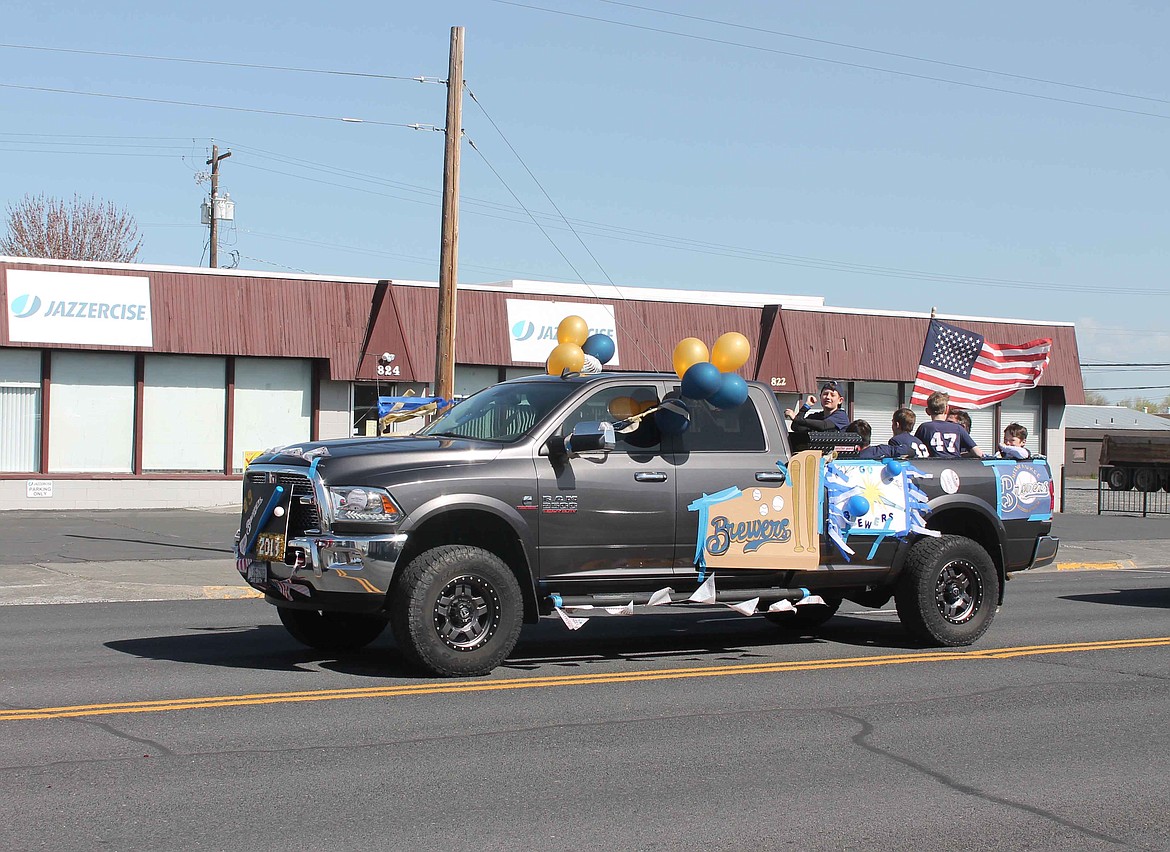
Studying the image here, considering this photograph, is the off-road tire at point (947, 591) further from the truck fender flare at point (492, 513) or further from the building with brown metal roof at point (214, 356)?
the building with brown metal roof at point (214, 356)

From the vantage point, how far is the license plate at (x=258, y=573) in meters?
8.92

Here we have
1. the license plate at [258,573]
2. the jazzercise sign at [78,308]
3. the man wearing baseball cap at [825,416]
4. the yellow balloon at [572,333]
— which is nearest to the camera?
the license plate at [258,573]

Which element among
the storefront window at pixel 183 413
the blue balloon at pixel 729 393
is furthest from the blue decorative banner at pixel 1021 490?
the storefront window at pixel 183 413

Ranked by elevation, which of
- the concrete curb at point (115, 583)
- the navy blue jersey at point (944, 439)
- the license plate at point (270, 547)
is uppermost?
the navy blue jersey at point (944, 439)

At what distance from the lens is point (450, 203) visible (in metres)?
19.8

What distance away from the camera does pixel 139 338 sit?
27.6 metres

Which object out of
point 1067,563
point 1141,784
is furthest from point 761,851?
point 1067,563

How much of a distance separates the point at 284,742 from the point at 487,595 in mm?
2141

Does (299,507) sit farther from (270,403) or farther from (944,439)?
(270,403)

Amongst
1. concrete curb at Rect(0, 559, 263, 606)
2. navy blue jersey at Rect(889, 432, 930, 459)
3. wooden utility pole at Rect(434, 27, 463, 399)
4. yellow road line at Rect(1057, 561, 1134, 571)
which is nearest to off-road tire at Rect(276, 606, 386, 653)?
navy blue jersey at Rect(889, 432, 930, 459)

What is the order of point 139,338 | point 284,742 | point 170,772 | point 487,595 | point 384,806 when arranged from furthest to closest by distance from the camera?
point 139,338, point 487,595, point 284,742, point 170,772, point 384,806

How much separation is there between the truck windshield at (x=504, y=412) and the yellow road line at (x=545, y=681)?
1.72m

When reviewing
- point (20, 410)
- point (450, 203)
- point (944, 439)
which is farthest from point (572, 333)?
point (20, 410)

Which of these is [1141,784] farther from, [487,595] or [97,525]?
[97,525]
